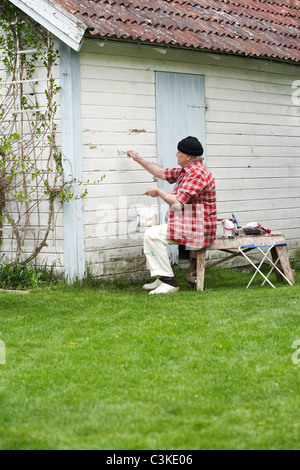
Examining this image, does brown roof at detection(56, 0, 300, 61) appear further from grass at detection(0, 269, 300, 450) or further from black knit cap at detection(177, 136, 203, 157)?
grass at detection(0, 269, 300, 450)

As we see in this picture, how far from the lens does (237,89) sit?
11039mm

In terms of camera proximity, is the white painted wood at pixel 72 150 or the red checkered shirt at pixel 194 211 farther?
the white painted wood at pixel 72 150

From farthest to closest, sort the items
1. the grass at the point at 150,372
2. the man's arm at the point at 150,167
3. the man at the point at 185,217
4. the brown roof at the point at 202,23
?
the man's arm at the point at 150,167
the brown roof at the point at 202,23
the man at the point at 185,217
the grass at the point at 150,372

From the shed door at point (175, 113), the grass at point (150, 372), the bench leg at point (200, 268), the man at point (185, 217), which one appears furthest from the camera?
the shed door at point (175, 113)

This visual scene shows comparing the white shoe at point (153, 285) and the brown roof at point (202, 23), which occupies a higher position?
the brown roof at point (202, 23)

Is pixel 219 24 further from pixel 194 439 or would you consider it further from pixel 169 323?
pixel 194 439

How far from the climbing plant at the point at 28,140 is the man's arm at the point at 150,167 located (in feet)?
2.65

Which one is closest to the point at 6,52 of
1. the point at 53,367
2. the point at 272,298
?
the point at 272,298

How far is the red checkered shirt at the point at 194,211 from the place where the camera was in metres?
8.59

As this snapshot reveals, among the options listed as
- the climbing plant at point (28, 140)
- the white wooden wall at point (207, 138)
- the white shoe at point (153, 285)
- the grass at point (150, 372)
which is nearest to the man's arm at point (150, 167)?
the white wooden wall at point (207, 138)

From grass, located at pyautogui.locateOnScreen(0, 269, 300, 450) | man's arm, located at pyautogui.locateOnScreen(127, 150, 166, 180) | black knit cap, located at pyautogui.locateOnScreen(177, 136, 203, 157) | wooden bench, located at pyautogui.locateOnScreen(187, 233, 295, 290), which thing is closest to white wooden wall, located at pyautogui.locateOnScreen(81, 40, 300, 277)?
man's arm, located at pyautogui.locateOnScreen(127, 150, 166, 180)

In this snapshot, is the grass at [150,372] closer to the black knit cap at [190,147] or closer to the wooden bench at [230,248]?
the wooden bench at [230,248]

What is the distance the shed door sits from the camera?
988cm

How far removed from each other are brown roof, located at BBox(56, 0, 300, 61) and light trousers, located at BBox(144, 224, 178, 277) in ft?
7.41
